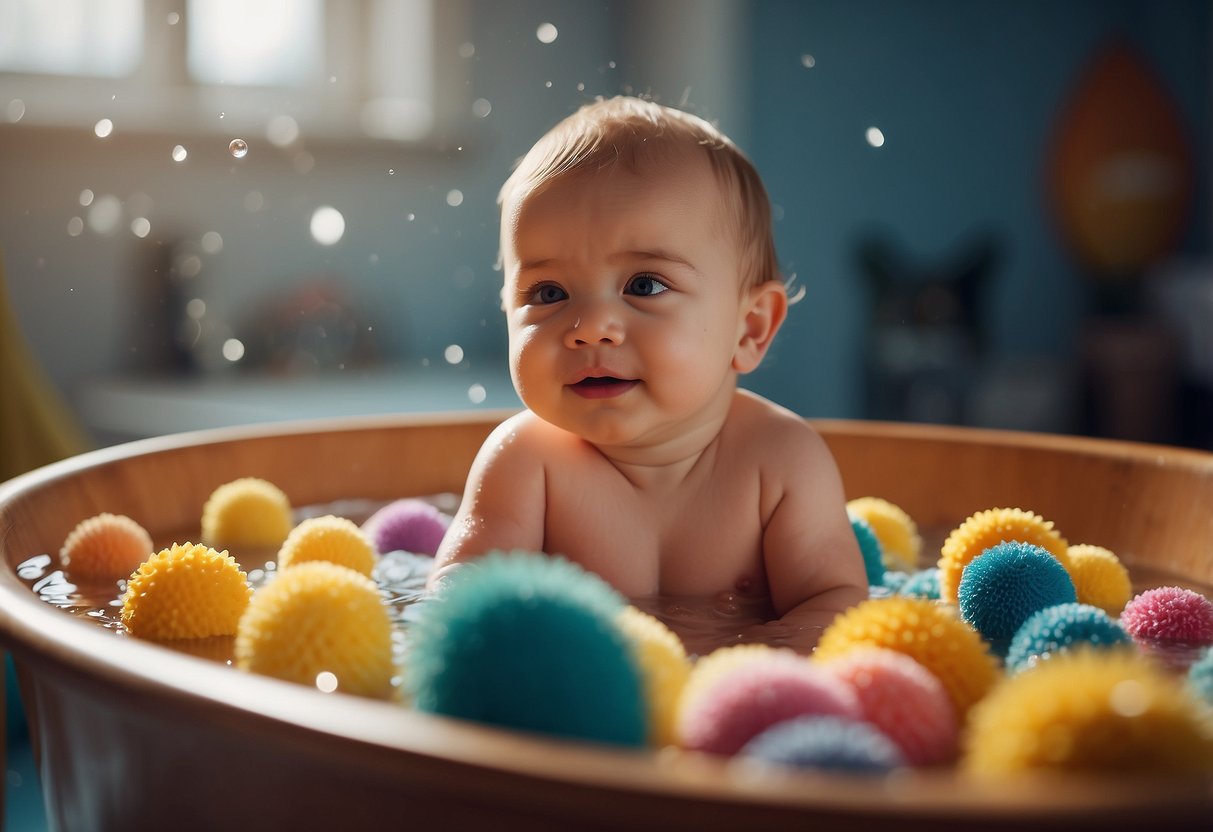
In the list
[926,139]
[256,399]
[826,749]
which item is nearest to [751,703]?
[826,749]

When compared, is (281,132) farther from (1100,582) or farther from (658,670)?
(658,670)

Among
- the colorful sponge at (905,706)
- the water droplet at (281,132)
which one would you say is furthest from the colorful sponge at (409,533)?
the water droplet at (281,132)

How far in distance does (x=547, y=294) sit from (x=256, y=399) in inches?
74.0

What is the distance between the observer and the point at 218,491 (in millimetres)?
981

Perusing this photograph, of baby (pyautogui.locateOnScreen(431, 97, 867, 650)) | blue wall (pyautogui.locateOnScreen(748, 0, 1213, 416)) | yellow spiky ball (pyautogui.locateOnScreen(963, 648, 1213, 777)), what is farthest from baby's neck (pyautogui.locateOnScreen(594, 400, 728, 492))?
blue wall (pyautogui.locateOnScreen(748, 0, 1213, 416))

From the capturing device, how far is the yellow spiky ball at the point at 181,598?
66 cm

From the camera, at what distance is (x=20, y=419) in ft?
4.18

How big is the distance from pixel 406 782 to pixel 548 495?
510 millimetres

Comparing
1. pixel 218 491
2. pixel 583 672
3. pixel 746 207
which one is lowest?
pixel 218 491

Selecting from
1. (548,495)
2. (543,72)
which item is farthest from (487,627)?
(543,72)

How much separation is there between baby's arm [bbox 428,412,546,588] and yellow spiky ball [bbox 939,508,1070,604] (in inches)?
10.7

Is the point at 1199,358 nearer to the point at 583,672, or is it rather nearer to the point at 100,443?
the point at 100,443

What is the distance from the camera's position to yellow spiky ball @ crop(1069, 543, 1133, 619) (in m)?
0.78

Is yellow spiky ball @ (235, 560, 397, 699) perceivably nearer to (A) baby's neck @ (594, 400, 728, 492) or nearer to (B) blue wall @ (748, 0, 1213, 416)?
(A) baby's neck @ (594, 400, 728, 492)
